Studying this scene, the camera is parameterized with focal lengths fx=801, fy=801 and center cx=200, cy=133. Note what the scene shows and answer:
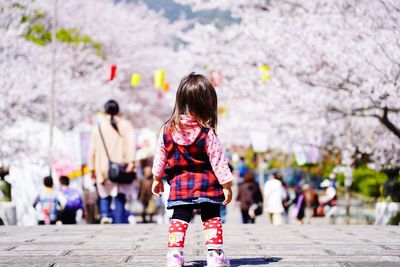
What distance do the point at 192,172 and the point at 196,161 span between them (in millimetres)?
84

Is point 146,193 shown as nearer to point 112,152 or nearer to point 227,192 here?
point 112,152

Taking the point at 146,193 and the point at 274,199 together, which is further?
the point at 146,193

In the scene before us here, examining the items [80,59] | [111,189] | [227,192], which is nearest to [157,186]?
[227,192]

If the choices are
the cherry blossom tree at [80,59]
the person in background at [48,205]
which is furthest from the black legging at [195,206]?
the cherry blossom tree at [80,59]

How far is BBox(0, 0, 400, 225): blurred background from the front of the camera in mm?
12430

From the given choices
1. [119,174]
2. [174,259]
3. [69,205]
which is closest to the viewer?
[174,259]

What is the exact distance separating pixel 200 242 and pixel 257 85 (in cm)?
1196

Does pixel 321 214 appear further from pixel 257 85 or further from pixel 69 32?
pixel 69 32

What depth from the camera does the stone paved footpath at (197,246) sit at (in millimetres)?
5738

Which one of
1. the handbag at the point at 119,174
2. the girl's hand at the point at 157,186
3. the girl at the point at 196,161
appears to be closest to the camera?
the girl at the point at 196,161

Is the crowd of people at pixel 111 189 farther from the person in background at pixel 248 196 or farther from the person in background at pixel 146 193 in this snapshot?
the person in background at pixel 146 193

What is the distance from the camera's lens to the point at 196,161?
5.54 m

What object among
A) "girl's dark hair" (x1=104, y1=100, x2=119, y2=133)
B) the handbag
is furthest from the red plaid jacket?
"girl's dark hair" (x1=104, y1=100, x2=119, y2=133)

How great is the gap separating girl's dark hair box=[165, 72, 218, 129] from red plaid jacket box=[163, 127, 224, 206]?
79 millimetres
